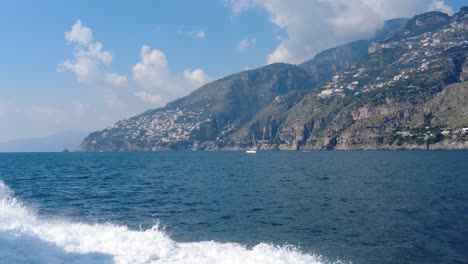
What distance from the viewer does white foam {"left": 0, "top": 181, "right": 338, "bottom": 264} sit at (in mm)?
19609

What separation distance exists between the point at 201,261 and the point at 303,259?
5897 millimetres

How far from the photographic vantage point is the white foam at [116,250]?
19.6 m

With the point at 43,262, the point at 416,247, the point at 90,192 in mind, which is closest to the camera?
the point at 43,262

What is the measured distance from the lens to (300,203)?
143ft

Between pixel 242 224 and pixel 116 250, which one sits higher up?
pixel 116 250

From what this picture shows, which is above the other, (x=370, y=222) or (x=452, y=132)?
(x=452, y=132)

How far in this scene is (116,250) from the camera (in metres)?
21.8

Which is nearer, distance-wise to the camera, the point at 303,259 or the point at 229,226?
the point at 303,259

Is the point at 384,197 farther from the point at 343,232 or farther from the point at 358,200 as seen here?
the point at 343,232

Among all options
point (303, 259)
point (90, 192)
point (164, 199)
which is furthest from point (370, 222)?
point (90, 192)

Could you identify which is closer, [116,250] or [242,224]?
[116,250]

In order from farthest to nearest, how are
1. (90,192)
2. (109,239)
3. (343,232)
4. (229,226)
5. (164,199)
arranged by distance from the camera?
(90,192) → (164,199) → (229,226) → (343,232) → (109,239)

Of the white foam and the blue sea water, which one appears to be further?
the blue sea water

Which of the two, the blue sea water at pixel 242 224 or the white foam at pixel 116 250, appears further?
the blue sea water at pixel 242 224
